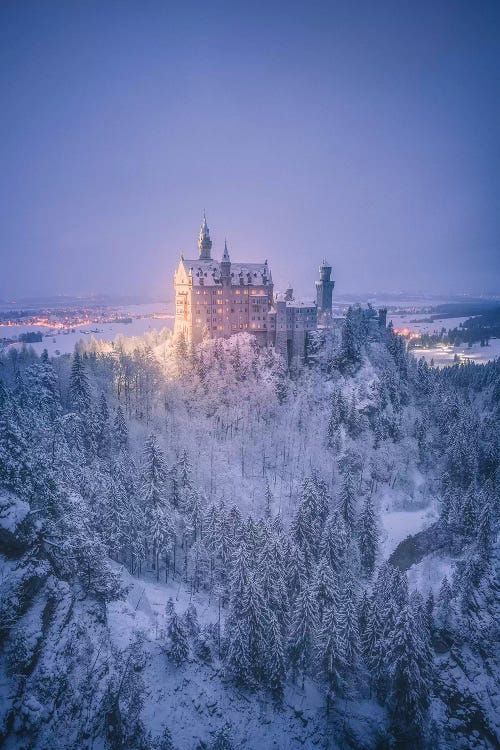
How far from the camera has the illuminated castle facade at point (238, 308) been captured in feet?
304

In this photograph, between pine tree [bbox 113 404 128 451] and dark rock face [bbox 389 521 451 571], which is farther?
dark rock face [bbox 389 521 451 571]

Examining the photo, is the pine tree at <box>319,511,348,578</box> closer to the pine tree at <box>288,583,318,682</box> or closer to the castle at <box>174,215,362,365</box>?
the pine tree at <box>288,583,318,682</box>

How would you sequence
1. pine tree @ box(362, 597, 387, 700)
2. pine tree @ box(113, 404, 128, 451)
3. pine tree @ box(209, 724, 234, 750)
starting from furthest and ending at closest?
pine tree @ box(113, 404, 128, 451) → pine tree @ box(362, 597, 387, 700) → pine tree @ box(209, 724, 234, 750)

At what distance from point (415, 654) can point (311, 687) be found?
13.0 m

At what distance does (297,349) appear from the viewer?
95.7 meters

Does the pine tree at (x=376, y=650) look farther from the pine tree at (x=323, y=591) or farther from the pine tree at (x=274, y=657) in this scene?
the pine tree at (x=274, y=657)

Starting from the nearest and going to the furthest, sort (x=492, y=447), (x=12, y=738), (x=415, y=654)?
(x=12, y=738) < (x=415, y=654) < (x=492, y=447)

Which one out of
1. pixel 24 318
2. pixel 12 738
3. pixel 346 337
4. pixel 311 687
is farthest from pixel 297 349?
pixel 24 318

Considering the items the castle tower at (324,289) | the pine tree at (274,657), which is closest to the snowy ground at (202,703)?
the pine tree at (274,657)

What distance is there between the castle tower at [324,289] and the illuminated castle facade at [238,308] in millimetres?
9613

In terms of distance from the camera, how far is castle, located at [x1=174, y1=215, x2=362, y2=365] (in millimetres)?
92562

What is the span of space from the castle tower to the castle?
380 inches

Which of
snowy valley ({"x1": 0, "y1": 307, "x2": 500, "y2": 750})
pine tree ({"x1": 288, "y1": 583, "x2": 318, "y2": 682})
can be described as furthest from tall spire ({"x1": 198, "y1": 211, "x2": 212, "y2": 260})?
pine tree ({"x1": 288, "y1": 583, "x2": 318, "y2": 682})

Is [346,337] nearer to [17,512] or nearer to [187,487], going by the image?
[187,487]
